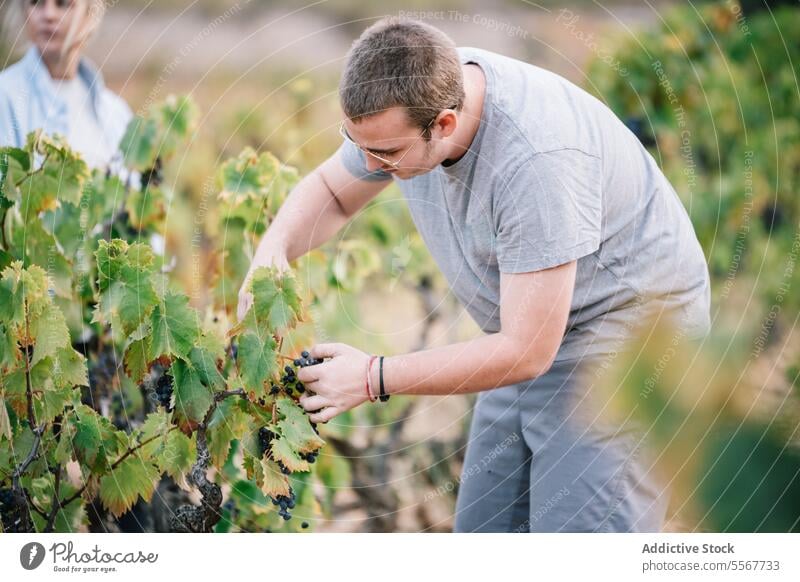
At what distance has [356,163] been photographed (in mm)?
1735

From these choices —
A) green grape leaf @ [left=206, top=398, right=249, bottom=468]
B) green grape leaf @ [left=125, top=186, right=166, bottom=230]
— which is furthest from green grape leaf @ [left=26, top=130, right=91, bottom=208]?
green grape leaf @ [left=206, top=398, right=249, bottom=468]

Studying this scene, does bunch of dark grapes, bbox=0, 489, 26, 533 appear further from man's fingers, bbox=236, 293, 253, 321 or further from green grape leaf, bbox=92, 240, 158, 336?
man's fingers, bbox=236, 293, 253, 321

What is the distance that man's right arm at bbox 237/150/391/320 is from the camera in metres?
1.73

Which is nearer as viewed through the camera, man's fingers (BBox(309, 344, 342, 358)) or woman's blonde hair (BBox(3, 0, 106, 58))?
man's fingers (BBox(309, 344, 342, 358))

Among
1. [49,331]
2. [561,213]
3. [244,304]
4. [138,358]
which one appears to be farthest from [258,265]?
[561,213]

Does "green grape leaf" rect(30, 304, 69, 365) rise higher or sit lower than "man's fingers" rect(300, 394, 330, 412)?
higher

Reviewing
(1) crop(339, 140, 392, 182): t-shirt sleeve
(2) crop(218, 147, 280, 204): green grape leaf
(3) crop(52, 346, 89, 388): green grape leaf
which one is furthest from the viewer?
(2) crop(218, 147, 280, 204): green grape leaf

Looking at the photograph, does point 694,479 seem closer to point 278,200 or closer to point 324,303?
point 278,200

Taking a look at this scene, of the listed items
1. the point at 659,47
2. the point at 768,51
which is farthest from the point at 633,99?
the point at 768,51

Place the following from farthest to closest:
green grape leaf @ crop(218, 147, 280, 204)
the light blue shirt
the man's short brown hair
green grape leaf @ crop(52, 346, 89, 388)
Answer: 1. the light blue shirt
2. green grape leaf @ crop(218, 147, 280, 204)
3. green grape leaf @ crop(52, 346, 89, 388)
4. the man's short brown hair

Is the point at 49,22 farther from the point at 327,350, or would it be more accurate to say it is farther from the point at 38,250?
the point at 327,350

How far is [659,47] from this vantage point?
10.00 feet

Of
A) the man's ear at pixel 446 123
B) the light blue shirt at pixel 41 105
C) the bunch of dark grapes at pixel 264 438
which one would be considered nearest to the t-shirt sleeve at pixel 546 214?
the man's ear at pixel 446 123
